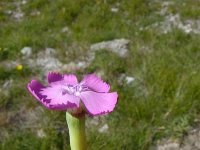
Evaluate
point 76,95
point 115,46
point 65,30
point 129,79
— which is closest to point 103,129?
point 129,79

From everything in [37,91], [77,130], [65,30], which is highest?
[37,91]

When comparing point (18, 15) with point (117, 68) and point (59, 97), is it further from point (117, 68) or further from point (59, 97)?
point (59, 97)

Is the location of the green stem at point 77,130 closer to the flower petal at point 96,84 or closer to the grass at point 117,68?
the flower petal at point 96,84

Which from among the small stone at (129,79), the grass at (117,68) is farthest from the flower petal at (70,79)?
the small stone at (129,79)

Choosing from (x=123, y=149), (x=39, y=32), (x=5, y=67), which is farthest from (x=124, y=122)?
(x=39, y=32)

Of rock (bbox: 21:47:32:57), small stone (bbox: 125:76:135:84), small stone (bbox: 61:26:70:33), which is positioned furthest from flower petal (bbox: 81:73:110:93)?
small stone (bbox: 61:26:70:33)

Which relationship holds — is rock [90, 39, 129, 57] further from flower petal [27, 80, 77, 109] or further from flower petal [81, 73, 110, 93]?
flower petal [27, 80, 77, 109]
